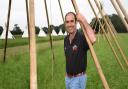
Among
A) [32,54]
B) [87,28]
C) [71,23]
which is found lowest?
[32,54]

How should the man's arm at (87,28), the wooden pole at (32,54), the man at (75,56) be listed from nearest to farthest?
the wooden pole at (32,54), the man's arm at (87,28), the man at (75,56)

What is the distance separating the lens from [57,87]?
10.2 m

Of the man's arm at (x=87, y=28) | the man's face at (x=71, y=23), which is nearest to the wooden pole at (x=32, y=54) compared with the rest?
the man's face at (x=71, y=23)

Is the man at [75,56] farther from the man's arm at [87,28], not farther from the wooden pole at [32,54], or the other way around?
the wooden pole at [32,54]

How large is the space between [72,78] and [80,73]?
0.50ft

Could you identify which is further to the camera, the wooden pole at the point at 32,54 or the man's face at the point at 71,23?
the man's face at the point at 71,23

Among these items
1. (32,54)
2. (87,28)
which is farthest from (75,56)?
(32,54)

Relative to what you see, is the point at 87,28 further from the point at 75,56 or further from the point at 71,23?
the point at 75,56

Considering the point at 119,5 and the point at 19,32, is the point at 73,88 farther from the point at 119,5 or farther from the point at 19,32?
the point at 19,32

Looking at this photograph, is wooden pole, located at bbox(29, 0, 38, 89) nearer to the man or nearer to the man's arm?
the man

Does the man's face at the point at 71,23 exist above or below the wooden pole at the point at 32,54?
above

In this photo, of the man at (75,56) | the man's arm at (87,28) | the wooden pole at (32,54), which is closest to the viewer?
the wooden pole at (32,54)

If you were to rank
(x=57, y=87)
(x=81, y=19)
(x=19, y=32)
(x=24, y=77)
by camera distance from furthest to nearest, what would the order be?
(x=19, y=32), (x=24, y=77), (x=57, y=87), (x=81, y=19)

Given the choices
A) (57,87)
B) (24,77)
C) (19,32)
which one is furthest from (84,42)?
(19,32)
